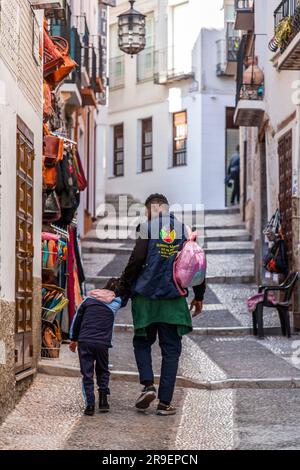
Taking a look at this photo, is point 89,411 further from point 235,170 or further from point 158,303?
point 235,170

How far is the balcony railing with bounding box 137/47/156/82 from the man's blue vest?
82.2 feet

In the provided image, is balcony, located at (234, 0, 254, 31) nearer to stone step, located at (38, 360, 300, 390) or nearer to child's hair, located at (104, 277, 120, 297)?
stone step, located at (38, 360, 300, 390)

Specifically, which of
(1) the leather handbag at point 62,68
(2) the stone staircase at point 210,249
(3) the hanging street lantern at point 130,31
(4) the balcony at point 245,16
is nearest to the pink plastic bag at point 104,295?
(1) the leather handbag at point 62,68

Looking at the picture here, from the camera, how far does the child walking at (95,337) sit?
29.5 feet

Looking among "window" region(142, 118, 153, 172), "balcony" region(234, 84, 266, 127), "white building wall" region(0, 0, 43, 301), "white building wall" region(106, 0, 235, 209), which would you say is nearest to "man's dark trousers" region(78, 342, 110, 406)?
"white building wall" region(0, 0, 43, 301)

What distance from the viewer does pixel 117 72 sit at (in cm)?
3569

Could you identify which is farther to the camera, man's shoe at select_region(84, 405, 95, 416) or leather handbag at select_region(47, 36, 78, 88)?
leather handbag at select_region(47, 36, 78, 88)

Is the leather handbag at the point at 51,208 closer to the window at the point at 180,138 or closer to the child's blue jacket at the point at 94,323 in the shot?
the child's blue jacket at the point at 94,323

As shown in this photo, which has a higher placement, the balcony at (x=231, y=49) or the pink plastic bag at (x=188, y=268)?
the balcony at (x=231, y=49)

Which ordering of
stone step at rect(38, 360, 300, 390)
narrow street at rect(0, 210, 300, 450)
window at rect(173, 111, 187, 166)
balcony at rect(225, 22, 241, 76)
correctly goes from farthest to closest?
window at rect(173, 111, 187, 166)
balcony at rect(225, 22, 241, 76)
stone step at rect(38, 360, 300, 390)
narrow street at rect(0, 210, 300, 450)

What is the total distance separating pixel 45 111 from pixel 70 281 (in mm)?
2164

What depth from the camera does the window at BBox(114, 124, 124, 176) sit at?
3566cm

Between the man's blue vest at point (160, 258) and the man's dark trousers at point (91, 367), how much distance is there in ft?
1.89
